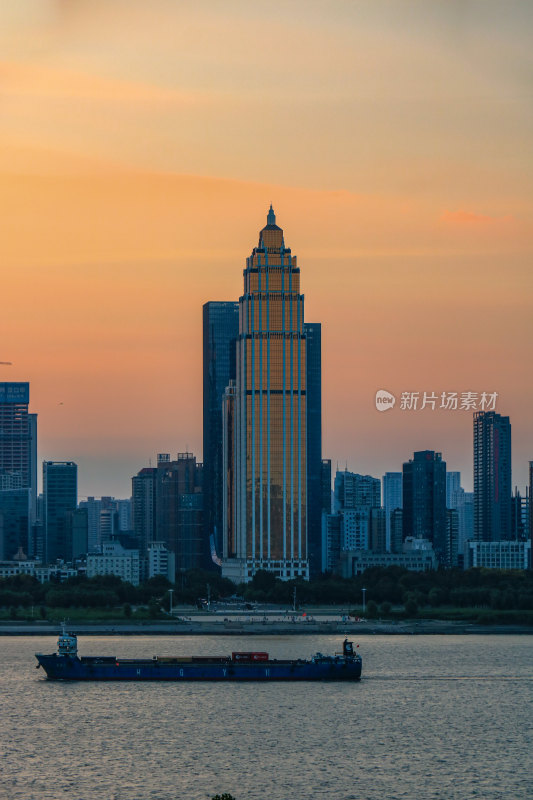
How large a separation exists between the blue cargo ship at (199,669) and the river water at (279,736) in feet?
5.86

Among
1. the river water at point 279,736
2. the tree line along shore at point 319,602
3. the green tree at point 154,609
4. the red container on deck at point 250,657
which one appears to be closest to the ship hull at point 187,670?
the red container on deck at point 250,657

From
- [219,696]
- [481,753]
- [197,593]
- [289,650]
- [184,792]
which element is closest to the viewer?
[184,792]

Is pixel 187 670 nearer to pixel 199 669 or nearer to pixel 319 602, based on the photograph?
pixel 199 669

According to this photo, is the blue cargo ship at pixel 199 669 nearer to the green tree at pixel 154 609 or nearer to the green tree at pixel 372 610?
the green tree at pixel 154 609

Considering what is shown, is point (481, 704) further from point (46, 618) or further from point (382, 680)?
point (46, 618)

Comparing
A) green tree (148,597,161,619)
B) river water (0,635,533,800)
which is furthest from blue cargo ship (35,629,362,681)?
green tree (148,597,161,619)

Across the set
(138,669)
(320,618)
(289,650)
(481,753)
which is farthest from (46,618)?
(481,753)

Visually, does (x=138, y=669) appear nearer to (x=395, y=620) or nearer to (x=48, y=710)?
(x=48, y=710)

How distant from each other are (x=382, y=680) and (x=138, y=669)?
52.8 ft

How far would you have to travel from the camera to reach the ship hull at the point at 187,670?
363 feet

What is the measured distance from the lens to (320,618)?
16888 centimetres

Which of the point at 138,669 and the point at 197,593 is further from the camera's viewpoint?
the point at 197,593

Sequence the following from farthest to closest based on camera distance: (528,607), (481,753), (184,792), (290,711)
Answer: (528,607), (290,711), (481,753), (184,792)

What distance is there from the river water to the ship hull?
181 centimetres
